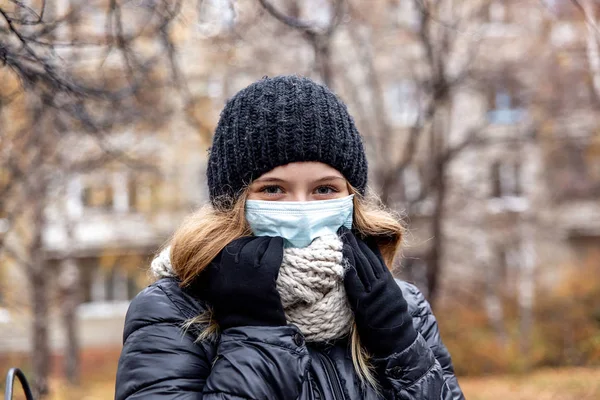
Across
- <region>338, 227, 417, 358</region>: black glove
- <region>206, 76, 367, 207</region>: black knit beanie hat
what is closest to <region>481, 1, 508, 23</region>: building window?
<region>206, 76, 367, 207</region>: black knit beanie hat

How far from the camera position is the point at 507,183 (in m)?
18.2

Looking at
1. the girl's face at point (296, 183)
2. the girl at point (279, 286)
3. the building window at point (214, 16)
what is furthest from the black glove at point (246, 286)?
the building window at point (214, 16)

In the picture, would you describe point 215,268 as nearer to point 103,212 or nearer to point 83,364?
point 103,212

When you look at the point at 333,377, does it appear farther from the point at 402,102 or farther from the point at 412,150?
the point at 402,102

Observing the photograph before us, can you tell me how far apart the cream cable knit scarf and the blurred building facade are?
4883 millimetres

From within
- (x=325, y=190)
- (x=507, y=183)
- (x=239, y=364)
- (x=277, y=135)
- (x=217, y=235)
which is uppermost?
(x=277, y=135)

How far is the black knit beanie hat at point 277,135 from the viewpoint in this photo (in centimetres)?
210

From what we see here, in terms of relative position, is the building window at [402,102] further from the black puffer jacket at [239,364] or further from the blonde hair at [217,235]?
the black puffer jacket at [239,364]

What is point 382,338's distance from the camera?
6.64 ft

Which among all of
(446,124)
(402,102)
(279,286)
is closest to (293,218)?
(279,286)

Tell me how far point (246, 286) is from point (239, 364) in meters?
0.22

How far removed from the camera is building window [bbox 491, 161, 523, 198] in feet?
58.0

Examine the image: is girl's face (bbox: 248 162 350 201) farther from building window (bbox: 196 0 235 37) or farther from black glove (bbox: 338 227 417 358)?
building window (bbox: 196 0 235 37)

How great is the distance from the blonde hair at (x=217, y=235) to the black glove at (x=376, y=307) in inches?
3.1
